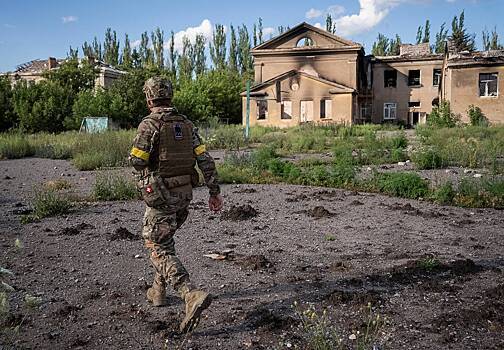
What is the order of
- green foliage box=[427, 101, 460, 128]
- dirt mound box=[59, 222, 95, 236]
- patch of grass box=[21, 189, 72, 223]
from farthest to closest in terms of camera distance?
green foliage box=[427, 101, 460, 128], patch of grass box=[21, 189, 72, 223], dirt mound box=[59, 222, 95, 236]

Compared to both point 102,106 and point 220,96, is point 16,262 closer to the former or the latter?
point 102,106

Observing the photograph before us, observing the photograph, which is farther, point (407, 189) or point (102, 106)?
point (102, 106)

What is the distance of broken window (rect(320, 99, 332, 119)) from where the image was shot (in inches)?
1639

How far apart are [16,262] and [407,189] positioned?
7129 mm

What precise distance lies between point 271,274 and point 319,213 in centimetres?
327

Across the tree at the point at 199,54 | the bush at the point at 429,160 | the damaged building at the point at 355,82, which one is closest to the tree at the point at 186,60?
the tree at the point at 199,54

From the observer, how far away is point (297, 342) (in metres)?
3.68

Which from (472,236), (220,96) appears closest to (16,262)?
(472,236)

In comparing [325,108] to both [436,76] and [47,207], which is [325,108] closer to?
[436,76]

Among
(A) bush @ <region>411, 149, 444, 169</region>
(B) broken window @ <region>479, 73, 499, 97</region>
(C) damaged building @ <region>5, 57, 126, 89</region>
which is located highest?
(C) damaged building @ <region>5, 57, 126, 89</region>

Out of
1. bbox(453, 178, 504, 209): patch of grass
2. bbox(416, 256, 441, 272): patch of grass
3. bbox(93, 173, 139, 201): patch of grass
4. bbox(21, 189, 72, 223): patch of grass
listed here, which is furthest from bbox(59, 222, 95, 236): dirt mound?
bbox(453, 178, 504, 209): patch of grass

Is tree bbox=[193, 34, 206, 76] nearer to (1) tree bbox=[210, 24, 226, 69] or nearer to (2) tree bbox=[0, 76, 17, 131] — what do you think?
(1) tree bbox=[210, 24, 226, 69]

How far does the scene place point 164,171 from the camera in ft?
13.8

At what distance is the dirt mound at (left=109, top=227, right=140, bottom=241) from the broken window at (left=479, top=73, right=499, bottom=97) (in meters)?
34.9
